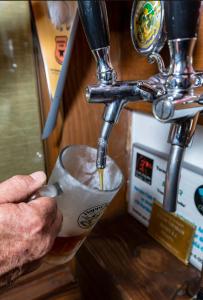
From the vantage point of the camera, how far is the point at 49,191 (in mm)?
438

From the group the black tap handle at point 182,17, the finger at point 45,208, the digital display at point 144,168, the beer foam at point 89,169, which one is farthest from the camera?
the digital display at point 144,168

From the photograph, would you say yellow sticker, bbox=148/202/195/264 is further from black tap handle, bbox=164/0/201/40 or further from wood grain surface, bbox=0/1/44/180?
black tap handle, bbox=164/0/201/40

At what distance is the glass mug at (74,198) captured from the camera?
1.45 ft

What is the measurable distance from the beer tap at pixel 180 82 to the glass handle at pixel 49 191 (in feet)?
0.61

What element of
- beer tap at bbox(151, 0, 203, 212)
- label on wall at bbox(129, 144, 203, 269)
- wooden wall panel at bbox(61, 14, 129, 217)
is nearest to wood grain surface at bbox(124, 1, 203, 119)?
wooden wall panel at bbox(61, 14, 129, 217)

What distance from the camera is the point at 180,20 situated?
0.90 feet

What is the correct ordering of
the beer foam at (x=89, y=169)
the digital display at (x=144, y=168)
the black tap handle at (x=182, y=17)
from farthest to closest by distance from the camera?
the digital display at (x=144, y=168)
the beer foam at (x=89, y=169)
the black tap handle at (x=182, y=17)

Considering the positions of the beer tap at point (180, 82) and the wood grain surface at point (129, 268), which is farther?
the wood grain surface at point (129, 268)

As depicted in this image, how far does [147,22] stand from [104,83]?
0.41 ft

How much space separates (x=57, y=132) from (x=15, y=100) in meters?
0.12

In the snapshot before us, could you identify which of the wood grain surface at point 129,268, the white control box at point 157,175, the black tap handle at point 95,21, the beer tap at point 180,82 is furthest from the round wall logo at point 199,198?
the black tap handle at point 95,21

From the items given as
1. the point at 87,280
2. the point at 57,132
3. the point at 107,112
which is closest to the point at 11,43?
the point at 57,132

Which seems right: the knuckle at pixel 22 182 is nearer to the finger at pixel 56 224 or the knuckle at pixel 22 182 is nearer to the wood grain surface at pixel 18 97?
the finger at pixel 56 224

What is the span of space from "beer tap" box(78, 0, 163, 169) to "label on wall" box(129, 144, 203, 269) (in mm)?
264
